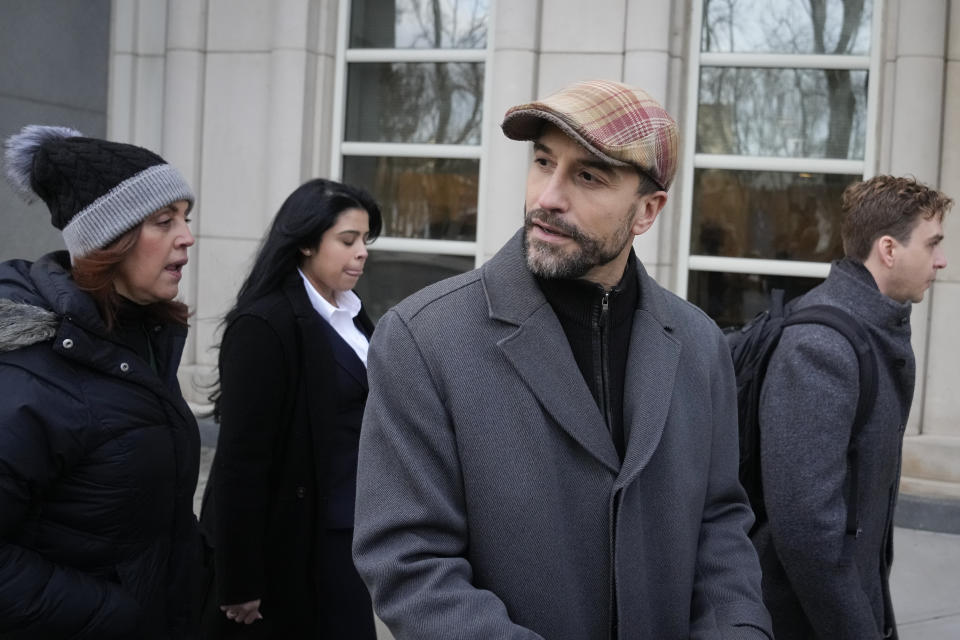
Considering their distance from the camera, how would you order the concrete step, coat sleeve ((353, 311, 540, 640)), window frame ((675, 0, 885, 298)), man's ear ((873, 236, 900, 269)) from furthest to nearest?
window frame ((675, 0, 885, 298)) < the concrete step < man's ear ((873, 236, 900, 269)) < coat sleeve ((353, 311, 540, 640))

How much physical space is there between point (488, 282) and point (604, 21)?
5.51 metres

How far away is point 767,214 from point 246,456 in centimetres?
501

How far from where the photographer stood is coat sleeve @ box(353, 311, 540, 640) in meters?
1.89

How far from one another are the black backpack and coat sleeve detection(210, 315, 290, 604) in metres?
1.52

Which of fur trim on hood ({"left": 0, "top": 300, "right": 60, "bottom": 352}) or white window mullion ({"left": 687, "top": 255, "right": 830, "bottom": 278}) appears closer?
fur trim on hood ({"left": 0, "top": 300, "right": 60, "bottom": 352})

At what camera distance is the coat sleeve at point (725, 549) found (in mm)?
2160

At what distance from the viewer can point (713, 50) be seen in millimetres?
7434

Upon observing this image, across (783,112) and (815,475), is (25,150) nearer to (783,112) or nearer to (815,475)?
(815,475)

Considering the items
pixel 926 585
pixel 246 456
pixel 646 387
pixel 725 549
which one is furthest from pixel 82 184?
pixel 926 585

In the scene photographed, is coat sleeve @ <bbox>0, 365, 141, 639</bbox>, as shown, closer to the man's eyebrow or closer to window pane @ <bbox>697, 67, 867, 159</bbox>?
the man's eyebrow

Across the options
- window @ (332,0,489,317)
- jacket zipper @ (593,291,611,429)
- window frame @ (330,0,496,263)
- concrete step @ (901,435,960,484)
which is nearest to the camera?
jacket zipper @ (593,291,611,429)

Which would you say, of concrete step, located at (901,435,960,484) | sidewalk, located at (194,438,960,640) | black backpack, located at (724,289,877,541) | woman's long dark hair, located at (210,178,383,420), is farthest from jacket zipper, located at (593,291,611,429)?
concrete step, located at (901,435,960,484)

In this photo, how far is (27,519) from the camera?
2385mm

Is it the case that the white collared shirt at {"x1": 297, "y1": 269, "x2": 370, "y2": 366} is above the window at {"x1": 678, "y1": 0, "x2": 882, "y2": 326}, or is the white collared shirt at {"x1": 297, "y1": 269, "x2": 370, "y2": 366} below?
below
